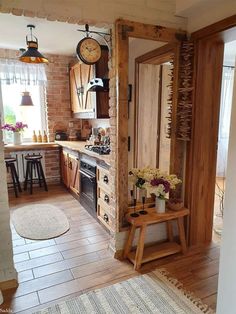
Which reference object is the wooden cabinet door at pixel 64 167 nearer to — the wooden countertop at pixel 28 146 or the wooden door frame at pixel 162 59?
the wooden countertop at pixel 28 146

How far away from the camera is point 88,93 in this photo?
3.79m

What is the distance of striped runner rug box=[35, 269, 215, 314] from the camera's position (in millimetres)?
1729

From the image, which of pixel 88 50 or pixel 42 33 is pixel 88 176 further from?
pixel 42 33

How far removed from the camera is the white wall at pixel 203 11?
1.95 m

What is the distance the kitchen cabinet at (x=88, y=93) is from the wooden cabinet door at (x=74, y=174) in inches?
29.5

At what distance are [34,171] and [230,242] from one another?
4.18m

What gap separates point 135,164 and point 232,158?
1678 mm

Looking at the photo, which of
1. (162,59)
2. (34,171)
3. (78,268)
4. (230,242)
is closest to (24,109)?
(34,171)

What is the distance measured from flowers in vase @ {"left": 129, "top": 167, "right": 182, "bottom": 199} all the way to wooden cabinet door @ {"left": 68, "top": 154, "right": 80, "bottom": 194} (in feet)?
5.06

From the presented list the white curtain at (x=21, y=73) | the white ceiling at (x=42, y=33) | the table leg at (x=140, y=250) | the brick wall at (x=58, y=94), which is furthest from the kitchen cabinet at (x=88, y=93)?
the table leg at (x=140, y=250)

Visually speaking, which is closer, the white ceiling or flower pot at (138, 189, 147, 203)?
flower pot at (138, 189, 147, 203)

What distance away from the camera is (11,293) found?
6.34ft

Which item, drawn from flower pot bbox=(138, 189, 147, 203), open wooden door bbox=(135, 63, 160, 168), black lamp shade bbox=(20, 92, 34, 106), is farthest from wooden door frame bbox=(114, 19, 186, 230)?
black lamp shade bbox=(20, 92, 34, 106)

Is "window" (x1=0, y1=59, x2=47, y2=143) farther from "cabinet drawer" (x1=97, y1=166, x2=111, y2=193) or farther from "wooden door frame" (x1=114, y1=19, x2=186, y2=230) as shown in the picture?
"wooden door frame" (x1=114, y1=19, x2=186, y2=230)
